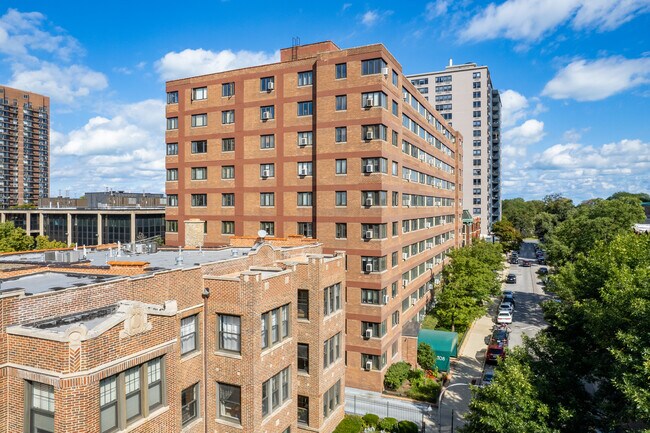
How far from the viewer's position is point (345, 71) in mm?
36500

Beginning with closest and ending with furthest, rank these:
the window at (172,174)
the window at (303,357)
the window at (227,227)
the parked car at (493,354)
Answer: the window at (303,357)
the parked car at (493,354)
the window at (227,227)
the window at (172,174)

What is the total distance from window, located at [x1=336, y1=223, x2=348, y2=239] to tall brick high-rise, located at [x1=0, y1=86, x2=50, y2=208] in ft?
469

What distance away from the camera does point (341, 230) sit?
1457 inches

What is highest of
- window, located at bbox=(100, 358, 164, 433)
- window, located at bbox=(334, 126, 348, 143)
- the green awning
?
window, located at bbox=(334, 126, 348, 143)

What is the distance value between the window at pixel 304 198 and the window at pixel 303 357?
16560 millimetres

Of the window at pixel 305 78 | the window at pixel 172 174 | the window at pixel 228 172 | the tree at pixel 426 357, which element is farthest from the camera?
the window at pixel 172 174

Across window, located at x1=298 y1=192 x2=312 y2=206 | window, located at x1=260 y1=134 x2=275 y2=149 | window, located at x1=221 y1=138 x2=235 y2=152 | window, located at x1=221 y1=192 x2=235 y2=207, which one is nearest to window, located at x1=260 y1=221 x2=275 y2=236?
window, located at x1=298 y1=192 x2=312 y2=206

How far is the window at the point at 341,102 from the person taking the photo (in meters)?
36.6

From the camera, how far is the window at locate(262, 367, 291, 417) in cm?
1979

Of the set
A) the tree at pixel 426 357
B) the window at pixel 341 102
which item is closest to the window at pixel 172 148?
the window at pixel 341 102

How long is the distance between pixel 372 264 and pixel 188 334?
65.3 ft

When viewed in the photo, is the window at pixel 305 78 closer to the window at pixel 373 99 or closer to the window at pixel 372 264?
the window at pixel 373 99

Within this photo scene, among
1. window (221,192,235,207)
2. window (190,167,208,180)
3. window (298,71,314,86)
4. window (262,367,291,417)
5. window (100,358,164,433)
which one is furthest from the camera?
window (190,167,208,180)

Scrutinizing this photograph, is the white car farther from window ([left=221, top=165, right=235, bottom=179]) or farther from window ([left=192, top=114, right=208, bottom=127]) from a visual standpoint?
window ([left=192, top=114, right=208, bottom=127])
